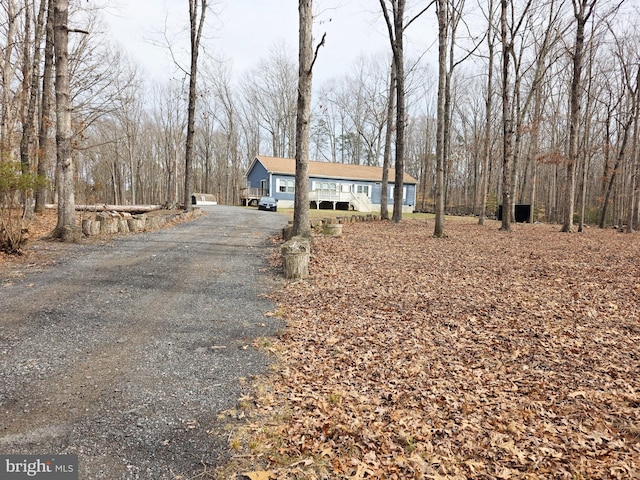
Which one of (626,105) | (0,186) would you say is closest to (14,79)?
(0,186)

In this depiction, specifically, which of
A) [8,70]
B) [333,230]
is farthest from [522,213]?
[8,70]

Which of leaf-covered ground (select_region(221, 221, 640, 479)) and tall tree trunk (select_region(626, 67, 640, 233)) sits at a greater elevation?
tall tree trunk (select_region(626, 67, 640, 233))

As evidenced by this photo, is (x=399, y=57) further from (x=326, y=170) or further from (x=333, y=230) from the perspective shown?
(x=326, y=170)

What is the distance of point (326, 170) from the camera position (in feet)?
98.6

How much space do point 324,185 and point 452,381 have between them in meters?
26.7

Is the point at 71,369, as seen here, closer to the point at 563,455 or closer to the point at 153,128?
the point at 563,455

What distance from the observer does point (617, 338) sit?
4.31 meters

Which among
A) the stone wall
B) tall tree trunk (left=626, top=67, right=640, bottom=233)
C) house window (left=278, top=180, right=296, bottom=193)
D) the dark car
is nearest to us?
the stone wall

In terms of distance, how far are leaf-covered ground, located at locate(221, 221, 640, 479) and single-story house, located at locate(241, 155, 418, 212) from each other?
21.9 m

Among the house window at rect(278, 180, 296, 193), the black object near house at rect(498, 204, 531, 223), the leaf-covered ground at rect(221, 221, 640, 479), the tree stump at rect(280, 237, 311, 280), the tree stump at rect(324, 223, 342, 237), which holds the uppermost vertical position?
the house window at rect(278, 180, 296, 193)

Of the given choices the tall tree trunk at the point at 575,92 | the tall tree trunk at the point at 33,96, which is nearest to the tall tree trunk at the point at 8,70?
the tall tree trunk at the point at 33,96

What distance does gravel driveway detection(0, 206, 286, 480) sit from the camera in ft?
7.78

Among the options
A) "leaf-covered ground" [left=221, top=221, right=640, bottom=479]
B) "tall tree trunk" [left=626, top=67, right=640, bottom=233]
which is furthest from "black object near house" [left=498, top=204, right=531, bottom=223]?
"leaf-covered ground" [left=221, top=221, right=640, bottom=479]

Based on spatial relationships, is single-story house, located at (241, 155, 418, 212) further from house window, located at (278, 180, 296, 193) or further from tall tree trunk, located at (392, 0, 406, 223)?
tall tree trunk, located at (392, 0, 406, 223)
